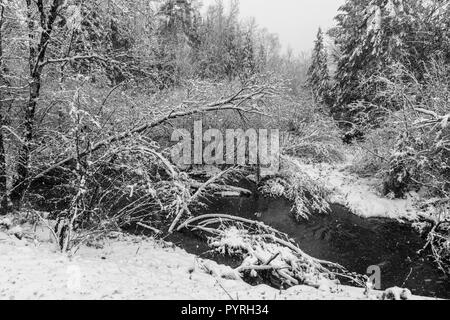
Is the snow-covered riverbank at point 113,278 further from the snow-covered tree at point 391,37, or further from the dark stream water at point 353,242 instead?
the snow-covered tree at point 391,37

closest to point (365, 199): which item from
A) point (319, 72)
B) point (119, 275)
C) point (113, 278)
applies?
point (119, 275)

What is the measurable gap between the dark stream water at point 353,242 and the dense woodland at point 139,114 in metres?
0.70

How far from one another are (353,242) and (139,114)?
26.9 feet

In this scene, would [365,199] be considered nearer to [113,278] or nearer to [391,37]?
[391,37]

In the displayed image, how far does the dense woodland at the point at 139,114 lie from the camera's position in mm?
8227

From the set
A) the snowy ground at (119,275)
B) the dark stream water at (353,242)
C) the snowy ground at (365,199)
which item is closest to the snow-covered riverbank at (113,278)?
the snowy ground at (119,275)

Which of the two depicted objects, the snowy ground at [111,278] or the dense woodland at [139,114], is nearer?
the snowy ground at [111,278]

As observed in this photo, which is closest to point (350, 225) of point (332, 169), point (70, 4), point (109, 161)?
point (332, 169)

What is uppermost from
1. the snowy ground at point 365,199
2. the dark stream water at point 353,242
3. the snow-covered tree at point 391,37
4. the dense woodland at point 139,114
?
the snow-covered tree at point 391,37

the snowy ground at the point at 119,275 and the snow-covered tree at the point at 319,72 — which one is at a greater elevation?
the snow-covered tree at the point at 319,72

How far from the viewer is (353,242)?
11891mm

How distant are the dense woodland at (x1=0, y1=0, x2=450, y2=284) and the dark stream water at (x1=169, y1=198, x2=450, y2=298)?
2.29 ft

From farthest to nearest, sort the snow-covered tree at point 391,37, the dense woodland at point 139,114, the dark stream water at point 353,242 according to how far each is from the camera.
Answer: the snow-covered tree at point 391,37 < the dark stream water at point 353,242 < the dense woodland at point 139,114
